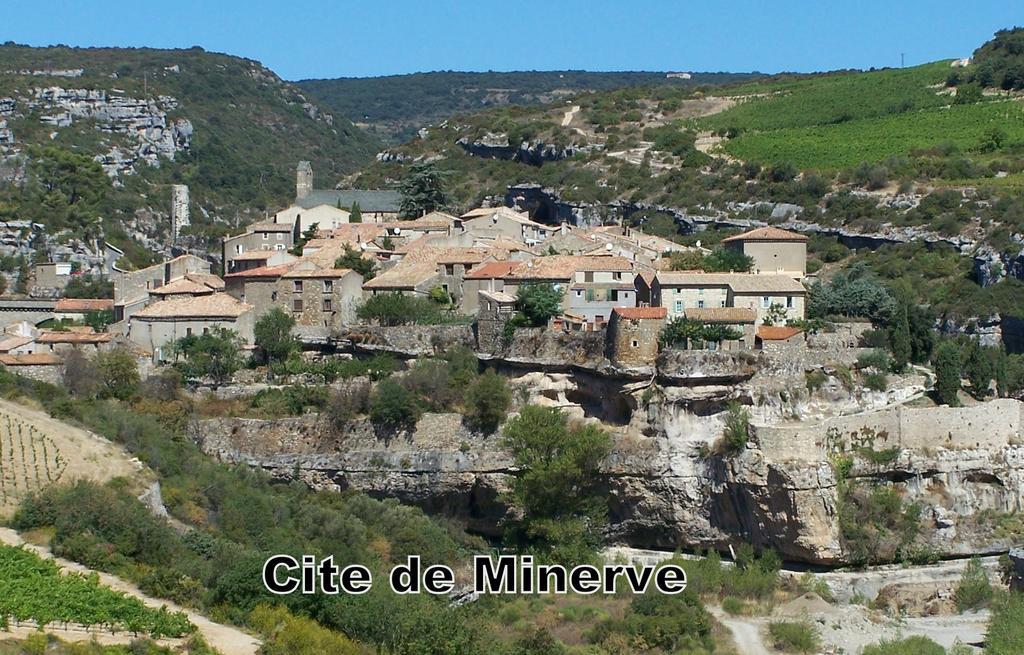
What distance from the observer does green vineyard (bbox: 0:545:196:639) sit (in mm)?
36656

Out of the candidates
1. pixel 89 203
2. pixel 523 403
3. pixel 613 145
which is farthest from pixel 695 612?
pixel 613 145

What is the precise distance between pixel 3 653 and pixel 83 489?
448 inches

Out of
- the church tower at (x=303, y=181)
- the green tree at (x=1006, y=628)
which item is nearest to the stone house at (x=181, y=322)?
the green tree at (x=1006, y=628)

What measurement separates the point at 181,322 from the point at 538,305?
11615 millimetres

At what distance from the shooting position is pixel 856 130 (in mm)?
99562

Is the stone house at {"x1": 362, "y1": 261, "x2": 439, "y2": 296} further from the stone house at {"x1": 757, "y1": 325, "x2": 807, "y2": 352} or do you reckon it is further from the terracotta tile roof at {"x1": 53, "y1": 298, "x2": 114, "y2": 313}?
the stone house at {"x1": 757, "y1": 325, "x2": 807, "y2": 352}

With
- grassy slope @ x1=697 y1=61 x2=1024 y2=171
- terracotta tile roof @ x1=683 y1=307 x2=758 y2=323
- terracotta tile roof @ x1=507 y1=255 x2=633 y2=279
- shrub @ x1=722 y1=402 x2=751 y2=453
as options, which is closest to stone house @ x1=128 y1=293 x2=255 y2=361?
terracotta tile roof @ x1=507 y1=255 x2=633 y2=279

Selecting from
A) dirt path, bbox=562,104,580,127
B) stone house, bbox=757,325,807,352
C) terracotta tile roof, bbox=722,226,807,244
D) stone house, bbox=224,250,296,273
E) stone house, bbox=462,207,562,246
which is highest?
dirt path, bbox=562,104,580,127

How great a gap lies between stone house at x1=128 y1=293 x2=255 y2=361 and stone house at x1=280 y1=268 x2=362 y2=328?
1.00 meters

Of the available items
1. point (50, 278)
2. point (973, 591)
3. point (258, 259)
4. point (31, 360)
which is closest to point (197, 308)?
point (31, 360)

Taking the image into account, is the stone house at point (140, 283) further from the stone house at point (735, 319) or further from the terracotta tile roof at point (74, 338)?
the stone house at point (735, 319)

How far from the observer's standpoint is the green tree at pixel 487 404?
55094 mm

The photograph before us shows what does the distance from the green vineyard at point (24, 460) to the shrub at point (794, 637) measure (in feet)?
60.0

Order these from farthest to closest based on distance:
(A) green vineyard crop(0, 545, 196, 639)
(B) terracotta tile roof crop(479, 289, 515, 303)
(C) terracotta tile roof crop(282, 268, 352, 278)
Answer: (C) terracotta tile roof crop(282, 268, 352, 278)
(B) terracotta tile roof crop(479, 289, 515, 303)
(A) green vineyard crop(0, 545, 196, 639)
